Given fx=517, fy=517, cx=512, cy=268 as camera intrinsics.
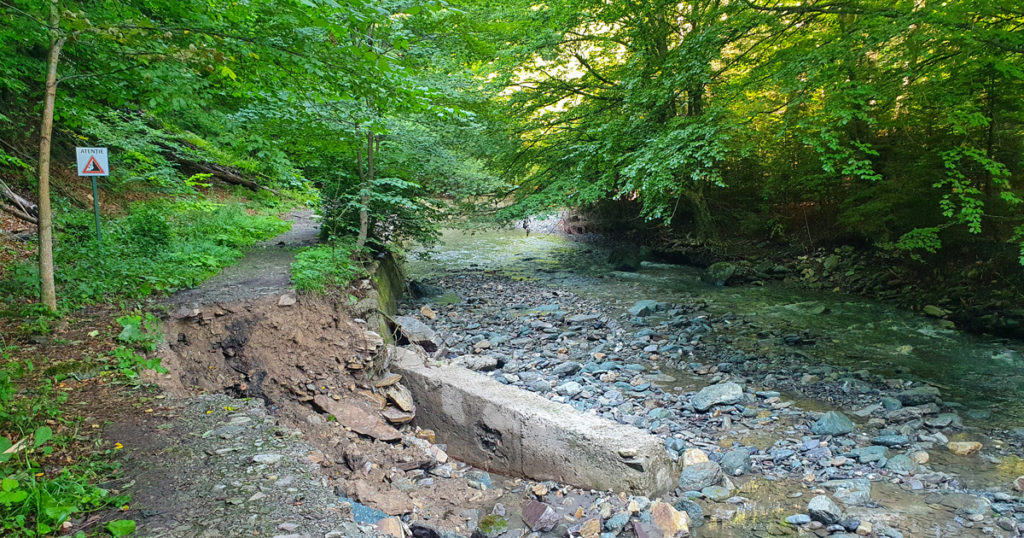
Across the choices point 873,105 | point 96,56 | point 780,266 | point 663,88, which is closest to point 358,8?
point 96,56

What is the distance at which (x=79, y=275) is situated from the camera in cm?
563

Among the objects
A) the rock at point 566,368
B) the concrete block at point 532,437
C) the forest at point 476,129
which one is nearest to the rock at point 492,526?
the concrete block at point 532,437

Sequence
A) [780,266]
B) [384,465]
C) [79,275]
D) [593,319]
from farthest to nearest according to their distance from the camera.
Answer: [780,266]
[593,319]
[79,275]
[384,465]

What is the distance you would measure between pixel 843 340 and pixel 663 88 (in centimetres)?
498

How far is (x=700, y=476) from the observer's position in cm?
435

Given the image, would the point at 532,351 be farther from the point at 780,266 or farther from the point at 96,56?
the point at 780,266

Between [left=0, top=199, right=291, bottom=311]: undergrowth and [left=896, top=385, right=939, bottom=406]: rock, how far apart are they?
26.6ft

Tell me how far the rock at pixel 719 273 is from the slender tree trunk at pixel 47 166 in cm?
1145

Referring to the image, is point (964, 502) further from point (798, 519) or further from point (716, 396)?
point (716, 396)

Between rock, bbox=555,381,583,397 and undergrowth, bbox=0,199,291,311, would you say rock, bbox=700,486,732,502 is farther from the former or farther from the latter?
undergrowth, bbox=0,199,291,311

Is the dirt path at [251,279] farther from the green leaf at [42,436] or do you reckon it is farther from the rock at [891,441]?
the rock at [891,441]

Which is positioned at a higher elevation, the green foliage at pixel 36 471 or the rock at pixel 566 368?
the green foliage at pixel 36 471

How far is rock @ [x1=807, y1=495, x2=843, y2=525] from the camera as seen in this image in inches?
145

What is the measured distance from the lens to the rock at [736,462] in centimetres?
446
